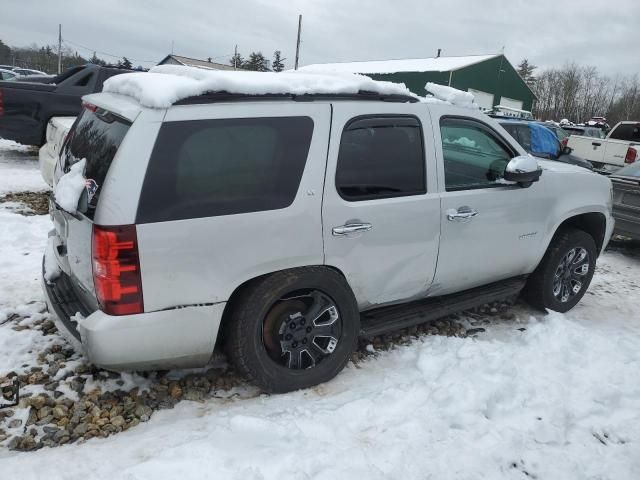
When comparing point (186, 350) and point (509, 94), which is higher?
point (509, 94)

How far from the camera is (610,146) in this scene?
14.1 meters

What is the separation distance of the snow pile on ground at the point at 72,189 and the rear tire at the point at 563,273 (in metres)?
3.74

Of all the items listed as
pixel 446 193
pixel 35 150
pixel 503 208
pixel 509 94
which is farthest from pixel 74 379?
pixel 509 94

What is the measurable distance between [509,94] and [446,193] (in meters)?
39.9

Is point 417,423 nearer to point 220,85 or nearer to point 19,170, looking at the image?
point 220,85

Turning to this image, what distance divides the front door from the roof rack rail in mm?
364

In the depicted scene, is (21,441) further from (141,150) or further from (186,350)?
(141,150)

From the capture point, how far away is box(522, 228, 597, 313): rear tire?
457 cm

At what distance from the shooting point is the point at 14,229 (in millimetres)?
5820

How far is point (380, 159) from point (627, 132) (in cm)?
1447

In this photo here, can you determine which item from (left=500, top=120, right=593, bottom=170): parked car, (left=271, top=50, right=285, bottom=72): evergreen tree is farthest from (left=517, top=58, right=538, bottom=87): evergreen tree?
(left=500, top=120, right=593, bottom=170): parked car

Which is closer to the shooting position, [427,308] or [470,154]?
[427,308]

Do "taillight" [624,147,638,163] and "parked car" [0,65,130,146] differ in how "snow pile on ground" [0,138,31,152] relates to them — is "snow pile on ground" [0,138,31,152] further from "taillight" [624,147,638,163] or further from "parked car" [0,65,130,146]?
"taillight" [624,147,638,163]

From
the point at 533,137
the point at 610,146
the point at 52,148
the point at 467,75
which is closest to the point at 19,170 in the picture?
the point at 52,148
